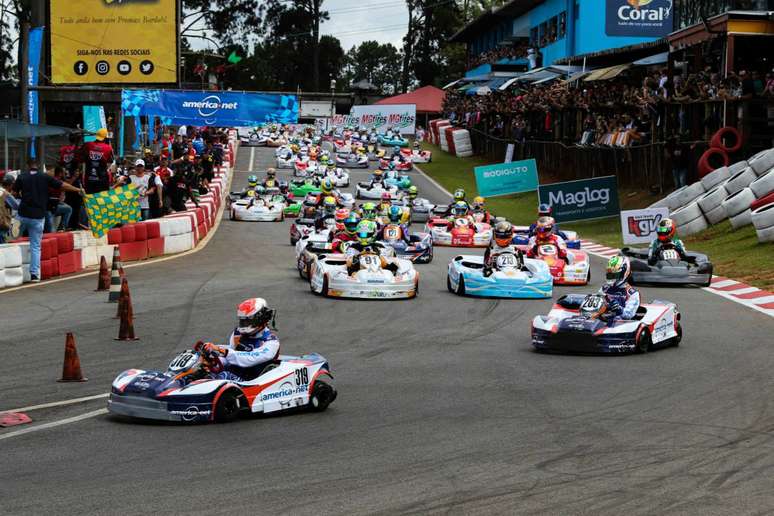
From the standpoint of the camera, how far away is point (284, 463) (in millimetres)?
7996

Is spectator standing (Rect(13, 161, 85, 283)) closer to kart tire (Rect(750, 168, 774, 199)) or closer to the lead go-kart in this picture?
the lead go-kart

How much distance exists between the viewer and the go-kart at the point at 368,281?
1816 cm

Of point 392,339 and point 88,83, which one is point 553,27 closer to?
point 88,83

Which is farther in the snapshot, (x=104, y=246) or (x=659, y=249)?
(x=104, y=246)

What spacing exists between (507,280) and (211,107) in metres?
11.8

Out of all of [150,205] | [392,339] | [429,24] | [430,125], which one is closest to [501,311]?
[392,339]

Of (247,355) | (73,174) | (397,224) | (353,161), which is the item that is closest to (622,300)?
(247,355)

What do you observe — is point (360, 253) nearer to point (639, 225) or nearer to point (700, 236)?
point (639, 225)

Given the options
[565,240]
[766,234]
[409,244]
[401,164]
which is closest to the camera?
[766,234]

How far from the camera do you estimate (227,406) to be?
945 cm

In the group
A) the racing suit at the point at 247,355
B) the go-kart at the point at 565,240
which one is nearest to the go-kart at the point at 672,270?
the go-kart at the point at 565,240

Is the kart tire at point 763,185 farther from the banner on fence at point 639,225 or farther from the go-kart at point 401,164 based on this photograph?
the go-kart at point 401,164

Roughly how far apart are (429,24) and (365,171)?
60629 mm

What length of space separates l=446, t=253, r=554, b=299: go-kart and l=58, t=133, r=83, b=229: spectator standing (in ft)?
24.5
